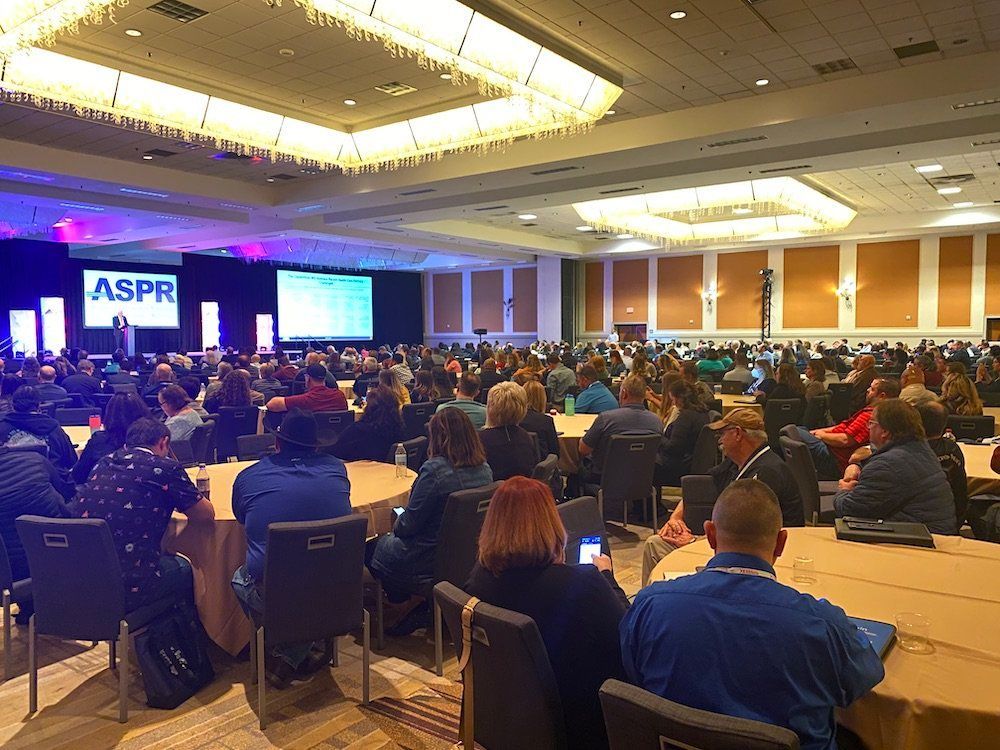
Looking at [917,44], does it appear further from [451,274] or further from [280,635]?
[451,274]

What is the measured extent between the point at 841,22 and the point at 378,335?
21261mm

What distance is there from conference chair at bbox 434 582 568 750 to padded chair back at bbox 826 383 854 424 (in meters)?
7.86

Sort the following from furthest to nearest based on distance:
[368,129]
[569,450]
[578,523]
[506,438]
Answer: [368,129]
[569,450]
[506,438]
[578,523]

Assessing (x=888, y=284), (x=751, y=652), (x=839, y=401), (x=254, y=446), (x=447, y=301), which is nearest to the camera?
(x=751, y=652)

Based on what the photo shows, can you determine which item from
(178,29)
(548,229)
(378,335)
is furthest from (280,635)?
(378,335)

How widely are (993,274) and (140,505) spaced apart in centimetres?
1959

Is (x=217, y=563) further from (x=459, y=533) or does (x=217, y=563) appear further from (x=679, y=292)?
(x=679, y=292)

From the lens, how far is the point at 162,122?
26.3ft

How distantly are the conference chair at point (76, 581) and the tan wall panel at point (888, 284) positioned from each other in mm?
19463

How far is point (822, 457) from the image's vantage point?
5707 millimetres

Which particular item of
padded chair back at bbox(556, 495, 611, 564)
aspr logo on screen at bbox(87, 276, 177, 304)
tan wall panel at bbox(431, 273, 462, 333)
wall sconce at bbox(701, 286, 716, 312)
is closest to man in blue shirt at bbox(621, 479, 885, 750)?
padded chair back at bbox(556, 495, 611, 564)

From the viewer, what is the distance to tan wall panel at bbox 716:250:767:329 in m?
20.5

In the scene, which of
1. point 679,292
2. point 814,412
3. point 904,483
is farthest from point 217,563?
point 679,292

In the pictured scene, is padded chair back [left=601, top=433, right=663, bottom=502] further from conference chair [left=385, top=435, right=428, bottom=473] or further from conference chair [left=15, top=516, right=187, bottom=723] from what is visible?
conference chair [left=15, top=516, right=187, bottom=723]
